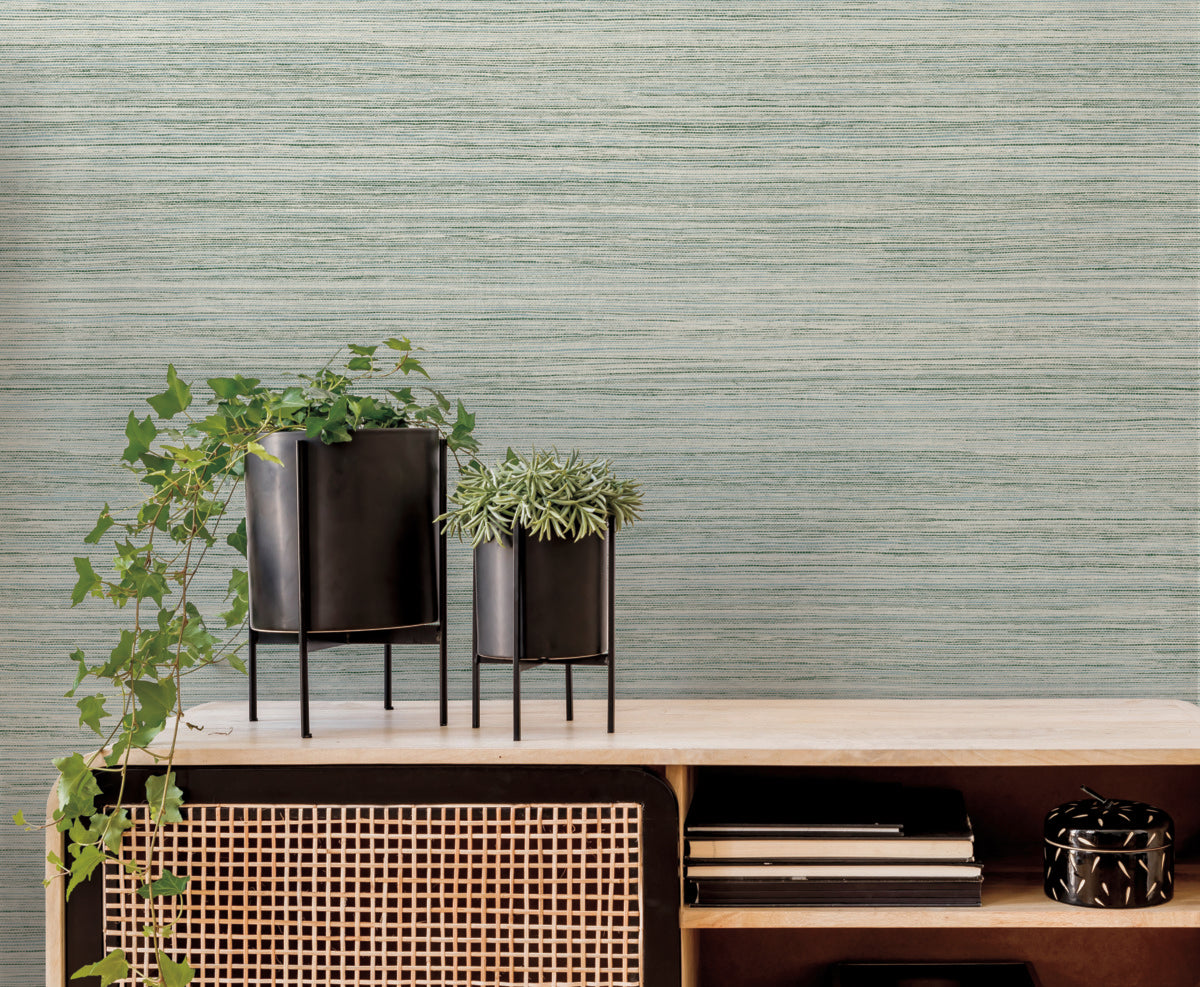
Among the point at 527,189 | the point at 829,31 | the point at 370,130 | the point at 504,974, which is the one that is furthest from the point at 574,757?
the point at 829,31

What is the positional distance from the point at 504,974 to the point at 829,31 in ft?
3.96

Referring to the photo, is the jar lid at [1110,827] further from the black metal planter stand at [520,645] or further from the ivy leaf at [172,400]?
the ivy leaf at [172,400]

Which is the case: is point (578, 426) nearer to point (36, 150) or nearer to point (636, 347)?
point (636, 347)

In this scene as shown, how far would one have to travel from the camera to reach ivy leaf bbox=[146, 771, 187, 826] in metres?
1.03

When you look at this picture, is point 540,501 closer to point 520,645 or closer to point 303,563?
point 520,645

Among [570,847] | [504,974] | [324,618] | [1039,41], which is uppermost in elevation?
[1039,41]

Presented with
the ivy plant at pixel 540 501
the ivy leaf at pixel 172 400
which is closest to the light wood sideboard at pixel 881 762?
the ivy plant at pixel 540 501

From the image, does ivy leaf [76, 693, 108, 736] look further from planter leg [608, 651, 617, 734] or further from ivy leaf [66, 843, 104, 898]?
planter leg [608, 651, 617, 734]

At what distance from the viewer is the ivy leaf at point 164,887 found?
1.01 metres

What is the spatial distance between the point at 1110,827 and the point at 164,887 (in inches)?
37.1

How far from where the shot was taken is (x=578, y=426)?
1.41 m

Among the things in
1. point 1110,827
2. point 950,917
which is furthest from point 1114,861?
point 950,917

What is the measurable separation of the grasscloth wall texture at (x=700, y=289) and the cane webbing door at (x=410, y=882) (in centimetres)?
35

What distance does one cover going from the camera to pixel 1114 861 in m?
1.06
